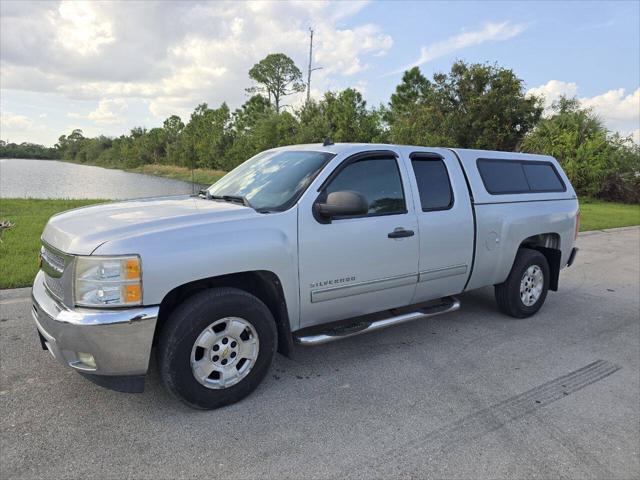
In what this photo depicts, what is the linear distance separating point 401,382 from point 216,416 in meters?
1.44

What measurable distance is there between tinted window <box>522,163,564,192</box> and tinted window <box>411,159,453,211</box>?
58.6 inches

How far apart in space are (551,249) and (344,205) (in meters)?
3.40

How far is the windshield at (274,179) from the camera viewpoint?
3.54 m

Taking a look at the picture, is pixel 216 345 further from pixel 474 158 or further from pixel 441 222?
pixel 474 158

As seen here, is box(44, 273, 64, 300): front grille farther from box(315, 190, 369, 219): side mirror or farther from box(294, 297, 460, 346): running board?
box(315, 190, 369, 219): side mirror

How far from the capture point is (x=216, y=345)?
3.07m

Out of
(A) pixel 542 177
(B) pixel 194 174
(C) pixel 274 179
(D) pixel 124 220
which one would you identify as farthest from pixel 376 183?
(B) pixel 194 174

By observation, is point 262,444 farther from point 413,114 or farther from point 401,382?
point 413,114

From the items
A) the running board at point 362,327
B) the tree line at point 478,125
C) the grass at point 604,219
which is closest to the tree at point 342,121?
the tree line at point 478,125

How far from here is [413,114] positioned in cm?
2781

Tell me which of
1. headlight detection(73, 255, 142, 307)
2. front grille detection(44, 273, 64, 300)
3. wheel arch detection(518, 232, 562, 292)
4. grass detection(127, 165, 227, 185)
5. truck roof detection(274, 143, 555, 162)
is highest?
truck roof detection(274, 143, 555, 162)

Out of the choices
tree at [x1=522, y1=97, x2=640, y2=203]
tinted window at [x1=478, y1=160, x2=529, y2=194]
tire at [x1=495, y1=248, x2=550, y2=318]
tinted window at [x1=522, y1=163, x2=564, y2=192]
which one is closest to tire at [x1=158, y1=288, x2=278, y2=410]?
tinted window at [x1=478, y1=160, x2=529, y2=194]

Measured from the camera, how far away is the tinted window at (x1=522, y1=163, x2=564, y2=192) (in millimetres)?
5312

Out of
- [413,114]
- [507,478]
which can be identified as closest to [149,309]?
[507,478]
